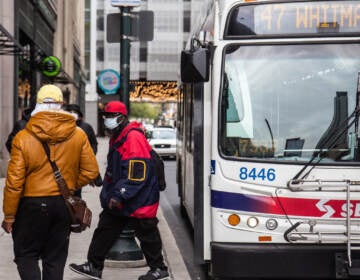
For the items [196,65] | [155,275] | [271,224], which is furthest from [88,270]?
[196,65]

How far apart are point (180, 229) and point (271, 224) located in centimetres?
520

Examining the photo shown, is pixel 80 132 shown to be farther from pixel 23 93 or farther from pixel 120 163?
pixel 23 93

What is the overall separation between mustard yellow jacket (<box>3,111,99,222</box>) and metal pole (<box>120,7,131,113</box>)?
9.64 feet

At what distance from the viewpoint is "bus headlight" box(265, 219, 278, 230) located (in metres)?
6.41

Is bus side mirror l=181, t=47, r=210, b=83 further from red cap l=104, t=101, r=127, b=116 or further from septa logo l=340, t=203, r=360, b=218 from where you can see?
septa logo l=340, t=203, r=360, b=218

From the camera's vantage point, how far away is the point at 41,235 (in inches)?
215

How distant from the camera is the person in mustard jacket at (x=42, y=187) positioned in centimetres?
532

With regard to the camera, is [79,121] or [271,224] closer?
[271,224]

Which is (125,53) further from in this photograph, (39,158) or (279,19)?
(39,158)

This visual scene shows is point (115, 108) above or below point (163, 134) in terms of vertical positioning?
above

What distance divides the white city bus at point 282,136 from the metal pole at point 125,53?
76.5 inches

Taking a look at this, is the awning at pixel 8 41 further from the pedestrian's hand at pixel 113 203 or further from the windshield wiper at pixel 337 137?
the windshield wiper at pixel 337 137

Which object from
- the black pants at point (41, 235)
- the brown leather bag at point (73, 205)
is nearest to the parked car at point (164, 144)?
the brown leather bag at point (73, 205)

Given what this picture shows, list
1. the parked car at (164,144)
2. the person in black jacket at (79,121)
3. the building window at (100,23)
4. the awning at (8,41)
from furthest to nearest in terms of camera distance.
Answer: the building window at (100,23) < the parked car at (164,144) < the awning at (8,41) < the person in black jacket at (79,121)
